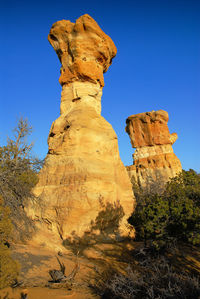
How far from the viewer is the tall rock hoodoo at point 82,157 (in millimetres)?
8672

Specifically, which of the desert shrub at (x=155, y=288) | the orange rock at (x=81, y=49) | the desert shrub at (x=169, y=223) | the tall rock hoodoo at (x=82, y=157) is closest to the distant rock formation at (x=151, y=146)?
the tall rock hoodoo at (x=82, y=157)

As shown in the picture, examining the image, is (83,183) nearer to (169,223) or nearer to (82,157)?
(82,157)

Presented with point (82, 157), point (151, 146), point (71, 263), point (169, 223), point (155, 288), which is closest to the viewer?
point (155, 288)

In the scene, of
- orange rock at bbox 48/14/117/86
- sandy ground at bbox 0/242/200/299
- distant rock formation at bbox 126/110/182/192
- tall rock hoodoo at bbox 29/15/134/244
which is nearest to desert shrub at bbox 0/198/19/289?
sandy ground at bbox 0/242/200/299

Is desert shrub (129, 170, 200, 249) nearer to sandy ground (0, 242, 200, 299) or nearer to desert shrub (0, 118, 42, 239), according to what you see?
sandy ground (0, 242, 200, 299)

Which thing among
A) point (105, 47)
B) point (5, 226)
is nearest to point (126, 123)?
point (105, 47)

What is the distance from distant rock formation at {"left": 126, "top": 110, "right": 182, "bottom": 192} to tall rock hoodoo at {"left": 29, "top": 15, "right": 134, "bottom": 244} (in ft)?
64.4

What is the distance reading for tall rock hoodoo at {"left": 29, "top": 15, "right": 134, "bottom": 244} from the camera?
28.5 ft

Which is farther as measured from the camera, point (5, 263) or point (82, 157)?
point (82, 157)

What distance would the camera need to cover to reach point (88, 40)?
40.6 ft

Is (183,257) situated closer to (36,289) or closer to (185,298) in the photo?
(185,298)

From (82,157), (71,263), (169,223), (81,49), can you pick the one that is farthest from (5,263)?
(81,49)

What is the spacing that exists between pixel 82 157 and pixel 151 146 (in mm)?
25291

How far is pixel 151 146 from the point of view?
33031 millimetres
